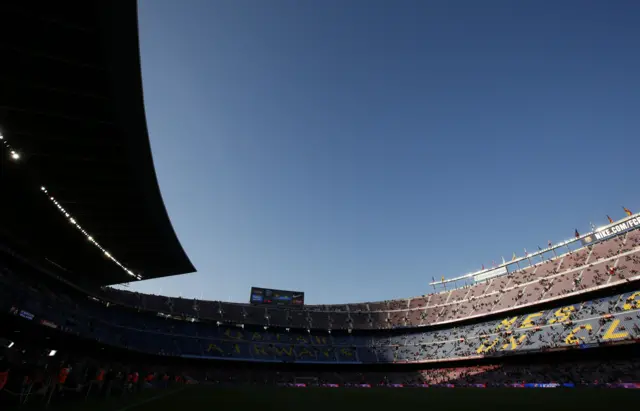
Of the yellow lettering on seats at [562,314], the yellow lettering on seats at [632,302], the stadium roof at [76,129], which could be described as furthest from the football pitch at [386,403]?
the yellow lettering on seats at [562,314]

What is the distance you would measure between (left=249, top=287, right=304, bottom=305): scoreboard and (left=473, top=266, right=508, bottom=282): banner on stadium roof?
38667 mm

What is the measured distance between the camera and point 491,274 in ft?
219

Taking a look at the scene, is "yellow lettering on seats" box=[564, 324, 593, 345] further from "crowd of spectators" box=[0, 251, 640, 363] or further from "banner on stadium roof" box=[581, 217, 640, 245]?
"banner on stadium roof" box=[581, 217, 640, 245]

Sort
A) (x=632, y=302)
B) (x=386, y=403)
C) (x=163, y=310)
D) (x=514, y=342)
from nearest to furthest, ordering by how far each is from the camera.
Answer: (x=386, y=403) → (x=632, y=302) → (x=514, y=342) → (x=163, y=310)

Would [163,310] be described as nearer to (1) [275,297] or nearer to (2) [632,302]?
(1) [275,297]

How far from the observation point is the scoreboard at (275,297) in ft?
226

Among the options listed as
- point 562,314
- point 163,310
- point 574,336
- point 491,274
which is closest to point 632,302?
point 574,336

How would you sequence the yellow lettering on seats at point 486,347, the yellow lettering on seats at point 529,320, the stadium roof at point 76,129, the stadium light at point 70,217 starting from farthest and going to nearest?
the yellow lettering on seats at point 486,347
the yellow lettering on seats at point 529,320
the stadium light at point 70,217
the stadium roof at point 76,129

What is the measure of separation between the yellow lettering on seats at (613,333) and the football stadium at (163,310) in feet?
0.58

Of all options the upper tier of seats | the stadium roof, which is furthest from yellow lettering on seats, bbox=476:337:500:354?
the stadium roof

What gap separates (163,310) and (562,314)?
64166 mm

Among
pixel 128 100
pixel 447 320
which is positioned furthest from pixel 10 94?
pixel 447 320

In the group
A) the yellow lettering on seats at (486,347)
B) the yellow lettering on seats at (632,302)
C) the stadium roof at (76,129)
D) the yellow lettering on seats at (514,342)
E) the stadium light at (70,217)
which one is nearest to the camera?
the stadium roof at (76,129)

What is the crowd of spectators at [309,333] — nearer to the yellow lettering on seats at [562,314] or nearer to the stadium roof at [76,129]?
the yellow lettering on seats at [562,314]
